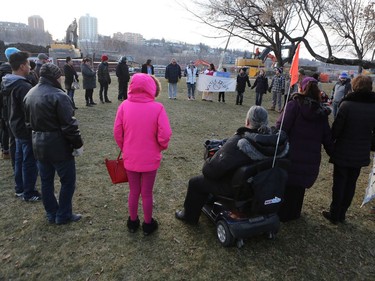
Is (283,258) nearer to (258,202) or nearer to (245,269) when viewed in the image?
(245,269)

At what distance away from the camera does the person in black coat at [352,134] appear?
11.1 ft

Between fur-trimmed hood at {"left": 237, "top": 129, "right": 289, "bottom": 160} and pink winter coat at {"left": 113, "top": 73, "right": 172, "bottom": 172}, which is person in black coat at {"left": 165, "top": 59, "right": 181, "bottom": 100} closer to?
pink winter coat at {"left": 113, "top": 73, "right": 172, "bottom": 172}

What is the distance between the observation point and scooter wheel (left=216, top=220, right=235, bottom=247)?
3.12 m

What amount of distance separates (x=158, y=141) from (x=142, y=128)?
8.6 inches

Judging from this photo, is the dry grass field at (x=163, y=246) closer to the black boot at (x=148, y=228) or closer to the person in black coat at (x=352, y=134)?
the black boot at (x=148, y=228)

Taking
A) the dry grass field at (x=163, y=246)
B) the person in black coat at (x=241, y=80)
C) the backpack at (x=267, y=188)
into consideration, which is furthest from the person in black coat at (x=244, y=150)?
the person in black coat at (x=241, y=80)

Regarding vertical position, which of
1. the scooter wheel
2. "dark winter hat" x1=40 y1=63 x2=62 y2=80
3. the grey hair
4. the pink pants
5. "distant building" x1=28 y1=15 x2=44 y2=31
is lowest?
the scooter wheel

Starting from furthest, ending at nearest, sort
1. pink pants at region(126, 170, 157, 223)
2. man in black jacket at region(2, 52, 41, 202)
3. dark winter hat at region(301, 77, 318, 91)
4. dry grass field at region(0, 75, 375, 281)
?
man in black jacket at region(2, 52, 41, 202)
dark winter hat at region(301, 77, 318, 91)
pink pants at region(126, 170, 157, 223)
dry grass field at region(0, 75, 375, 281)

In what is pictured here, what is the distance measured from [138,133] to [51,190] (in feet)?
4.44

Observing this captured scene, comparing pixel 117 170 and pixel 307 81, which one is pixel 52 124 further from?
pixel 307 81

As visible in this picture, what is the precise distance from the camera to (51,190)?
345 cm

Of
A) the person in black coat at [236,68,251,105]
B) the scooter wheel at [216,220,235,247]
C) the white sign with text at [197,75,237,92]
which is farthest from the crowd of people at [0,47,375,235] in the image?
the white sign with text at [197,75,237,92]

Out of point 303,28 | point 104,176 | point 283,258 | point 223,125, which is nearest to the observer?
point 283,258

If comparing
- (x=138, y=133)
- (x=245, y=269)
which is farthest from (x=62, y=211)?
(x=245, y=269)
